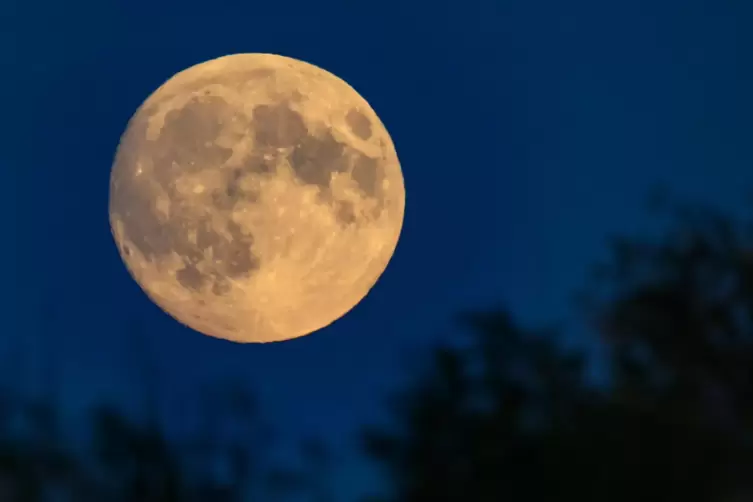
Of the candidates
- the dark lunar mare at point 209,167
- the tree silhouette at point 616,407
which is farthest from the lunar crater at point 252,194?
the tree silhouette at point 616,407

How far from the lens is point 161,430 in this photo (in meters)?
9.20

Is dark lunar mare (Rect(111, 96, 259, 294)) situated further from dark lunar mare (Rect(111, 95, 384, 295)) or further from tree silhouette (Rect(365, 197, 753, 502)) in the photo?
tree silhouette (Rect(365, 197, 753, 502))

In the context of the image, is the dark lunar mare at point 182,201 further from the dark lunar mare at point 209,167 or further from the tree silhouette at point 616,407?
the tree silhouette at point 616,407

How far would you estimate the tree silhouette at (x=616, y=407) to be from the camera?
684cm

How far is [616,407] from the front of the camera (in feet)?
24.6

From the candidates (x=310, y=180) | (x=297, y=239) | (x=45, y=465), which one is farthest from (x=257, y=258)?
(x=45, y=465)

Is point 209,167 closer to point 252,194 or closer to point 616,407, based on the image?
point 252,194

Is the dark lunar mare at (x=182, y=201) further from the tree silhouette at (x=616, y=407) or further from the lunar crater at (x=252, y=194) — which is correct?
the tree silhouette at (x=616, y=407)

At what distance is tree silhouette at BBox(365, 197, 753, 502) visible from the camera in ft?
22.4

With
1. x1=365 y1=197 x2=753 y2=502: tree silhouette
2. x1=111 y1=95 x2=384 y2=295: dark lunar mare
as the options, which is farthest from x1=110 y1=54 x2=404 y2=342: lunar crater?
x1=365 y1=197 x2=753 y2=502: tree silhouette

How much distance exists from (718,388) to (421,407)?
3.05 metres

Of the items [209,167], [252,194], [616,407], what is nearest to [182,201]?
[209,167]

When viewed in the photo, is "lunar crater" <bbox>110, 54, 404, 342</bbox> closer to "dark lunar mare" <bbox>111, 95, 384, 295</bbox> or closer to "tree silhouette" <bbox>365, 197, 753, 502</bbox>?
"dark lunar mare" <bbox>111, 95, 384, 295</bbox>

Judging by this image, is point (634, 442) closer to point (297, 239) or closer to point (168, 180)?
point (297, 239)
